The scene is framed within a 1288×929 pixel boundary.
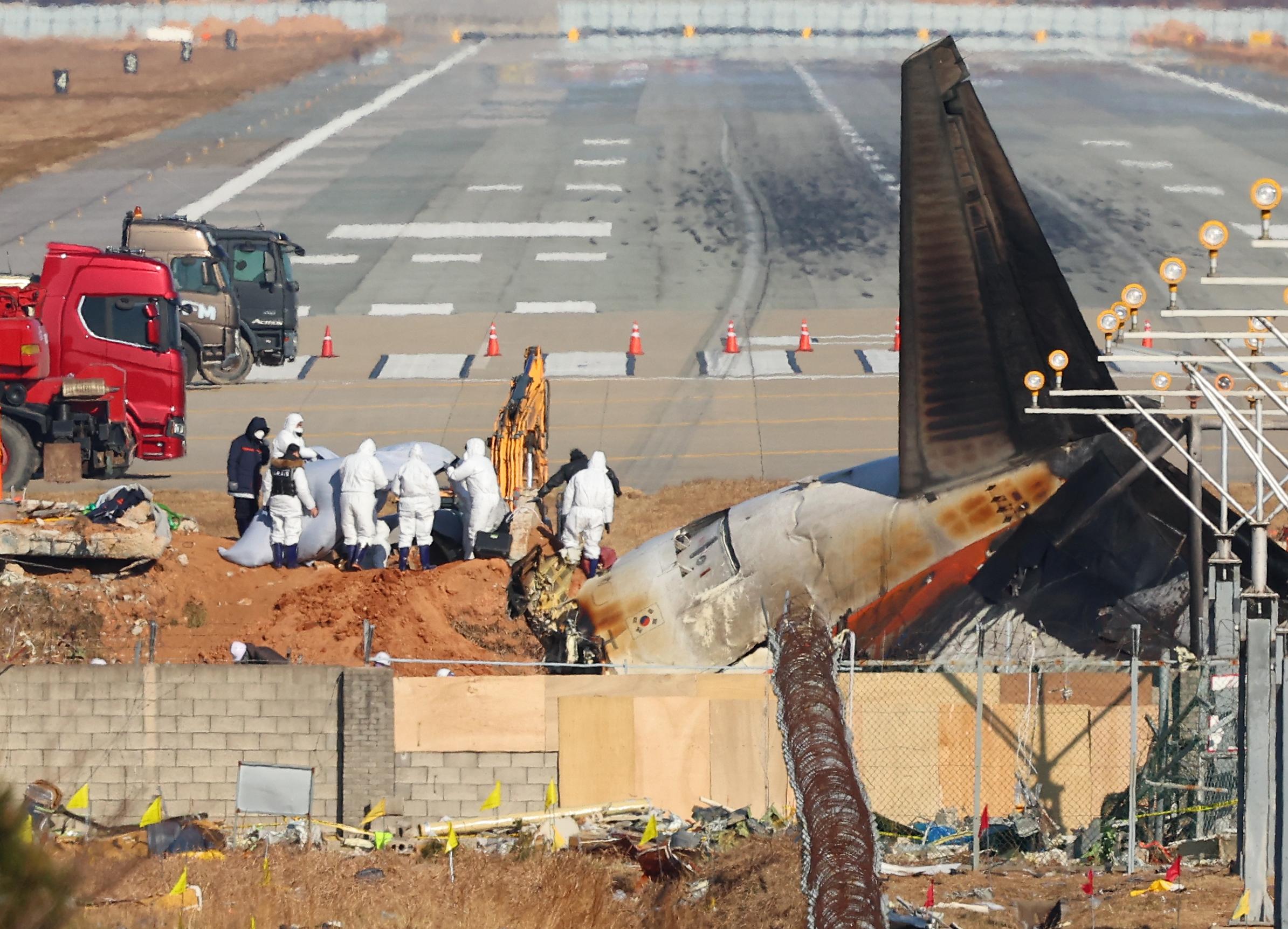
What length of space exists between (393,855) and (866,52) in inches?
3448

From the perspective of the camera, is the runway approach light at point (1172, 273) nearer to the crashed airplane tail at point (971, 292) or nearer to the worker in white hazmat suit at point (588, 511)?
the crashed airplane tail at point (971, 292)

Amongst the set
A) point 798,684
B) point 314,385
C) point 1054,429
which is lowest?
point 314,385

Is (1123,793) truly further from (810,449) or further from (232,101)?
(232,101)

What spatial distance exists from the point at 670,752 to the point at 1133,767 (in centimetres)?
454

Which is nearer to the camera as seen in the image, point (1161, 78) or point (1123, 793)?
point (1123, 793)

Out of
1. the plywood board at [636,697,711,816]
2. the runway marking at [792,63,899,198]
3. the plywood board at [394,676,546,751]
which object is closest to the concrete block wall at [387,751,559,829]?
the plywood board at [394,676,546,751]

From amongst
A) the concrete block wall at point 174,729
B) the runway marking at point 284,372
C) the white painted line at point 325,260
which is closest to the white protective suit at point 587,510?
the concrete block wall at point 174,729

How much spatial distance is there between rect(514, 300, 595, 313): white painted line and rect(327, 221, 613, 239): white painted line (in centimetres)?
755

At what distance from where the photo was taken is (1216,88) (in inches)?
3268

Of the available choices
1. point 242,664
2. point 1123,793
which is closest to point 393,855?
point 242,664

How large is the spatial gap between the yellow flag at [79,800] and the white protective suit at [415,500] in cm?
713

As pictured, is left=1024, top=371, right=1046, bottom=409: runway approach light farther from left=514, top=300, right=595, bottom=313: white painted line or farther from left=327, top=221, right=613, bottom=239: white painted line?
left=327, top=221, right=613, bottom=239: white painted line

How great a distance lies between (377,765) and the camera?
18500 millimetres

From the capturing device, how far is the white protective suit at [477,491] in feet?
80.6
